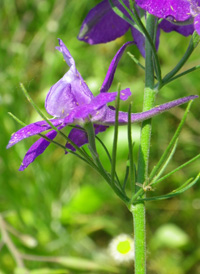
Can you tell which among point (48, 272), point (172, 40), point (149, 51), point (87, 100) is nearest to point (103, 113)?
point (87, 100)

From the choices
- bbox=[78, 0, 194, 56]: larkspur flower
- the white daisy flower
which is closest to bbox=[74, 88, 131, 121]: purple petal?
bbox=[78, 0, 194, 56]: larkspur flower

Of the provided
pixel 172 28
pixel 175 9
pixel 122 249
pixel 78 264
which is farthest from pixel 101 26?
pixel 122 249

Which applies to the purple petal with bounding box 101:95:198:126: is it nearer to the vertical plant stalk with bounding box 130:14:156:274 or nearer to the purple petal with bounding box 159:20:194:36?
the vertical plant stalk with bounding box 130:14:156:274

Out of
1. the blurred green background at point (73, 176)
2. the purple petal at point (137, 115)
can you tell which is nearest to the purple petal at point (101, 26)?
the purple petal at point (137, 115)

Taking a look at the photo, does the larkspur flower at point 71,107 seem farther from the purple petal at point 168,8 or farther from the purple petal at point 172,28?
the purple petal at point 172,28

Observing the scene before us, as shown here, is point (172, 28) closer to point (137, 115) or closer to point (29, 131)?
point (137, 115)

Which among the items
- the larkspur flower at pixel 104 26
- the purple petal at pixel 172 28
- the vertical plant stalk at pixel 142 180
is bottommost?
the vertical plant stalk at pixel 142 180

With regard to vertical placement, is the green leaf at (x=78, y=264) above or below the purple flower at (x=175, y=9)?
below
